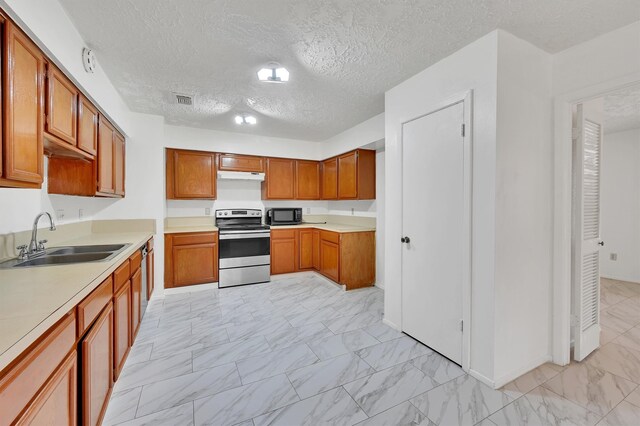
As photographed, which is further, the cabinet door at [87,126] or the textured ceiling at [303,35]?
the cabinet door at [87,126]

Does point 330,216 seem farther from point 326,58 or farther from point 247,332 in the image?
point 326,58

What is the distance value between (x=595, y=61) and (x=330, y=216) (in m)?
4.00

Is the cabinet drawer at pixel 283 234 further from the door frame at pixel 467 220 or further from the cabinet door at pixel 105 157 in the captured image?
the door frame at pixel 467 220

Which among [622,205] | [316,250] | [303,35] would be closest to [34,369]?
[303,35]

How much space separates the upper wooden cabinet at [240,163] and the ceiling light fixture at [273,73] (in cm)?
221

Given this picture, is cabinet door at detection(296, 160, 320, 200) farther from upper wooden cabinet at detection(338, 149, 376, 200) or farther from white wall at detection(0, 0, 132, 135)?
white wall at detection(0, 0, 132, 135)

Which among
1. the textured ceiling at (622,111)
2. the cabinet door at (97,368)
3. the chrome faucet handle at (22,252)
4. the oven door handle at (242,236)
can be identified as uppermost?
the textured ceiling at (622,111)

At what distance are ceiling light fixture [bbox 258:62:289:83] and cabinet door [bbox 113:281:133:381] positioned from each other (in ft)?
6.37

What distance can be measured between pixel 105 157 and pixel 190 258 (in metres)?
1.70

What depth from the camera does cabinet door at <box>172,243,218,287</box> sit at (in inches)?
148

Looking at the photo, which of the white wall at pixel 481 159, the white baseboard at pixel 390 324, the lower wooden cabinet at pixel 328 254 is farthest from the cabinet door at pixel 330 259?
the white wall at pixel 481 159

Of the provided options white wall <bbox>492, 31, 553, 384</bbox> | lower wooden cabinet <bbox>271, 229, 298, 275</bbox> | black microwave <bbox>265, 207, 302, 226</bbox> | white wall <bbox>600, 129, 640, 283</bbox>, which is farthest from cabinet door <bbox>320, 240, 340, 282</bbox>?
white wall <bbox>600, 129, 640, 283</bbox>

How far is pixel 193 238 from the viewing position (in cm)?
383

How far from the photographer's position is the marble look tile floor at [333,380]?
5.33 ft
